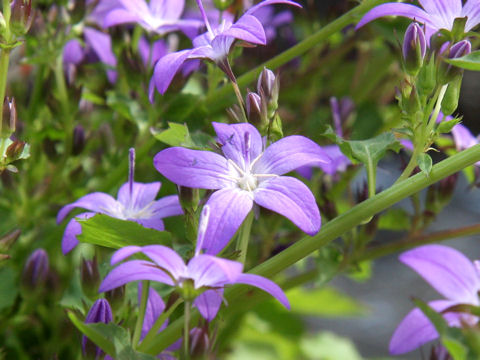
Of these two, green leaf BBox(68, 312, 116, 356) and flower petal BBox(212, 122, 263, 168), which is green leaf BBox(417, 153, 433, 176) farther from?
green leaf BBox(68, 312, 116, 356)

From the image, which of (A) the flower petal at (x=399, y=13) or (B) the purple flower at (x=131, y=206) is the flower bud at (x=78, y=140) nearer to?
(B) the purple flower at (x=131, y=206)

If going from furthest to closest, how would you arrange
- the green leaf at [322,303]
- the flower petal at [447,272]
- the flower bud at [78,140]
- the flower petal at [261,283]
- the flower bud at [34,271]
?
the green leaf at [322,303] < the flower bud at [78,140] < the flower bud at [34,271] < the flower petal at [447,272] < the flower petal at [261,283]

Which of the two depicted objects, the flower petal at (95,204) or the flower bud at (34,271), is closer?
the flower petal at (95,204)

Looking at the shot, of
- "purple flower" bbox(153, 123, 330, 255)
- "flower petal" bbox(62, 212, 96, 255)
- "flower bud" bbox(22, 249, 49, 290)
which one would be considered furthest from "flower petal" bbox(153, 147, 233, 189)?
"flower bud" bbox(22, 249, 49, 290)

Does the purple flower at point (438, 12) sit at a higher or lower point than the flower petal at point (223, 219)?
higher

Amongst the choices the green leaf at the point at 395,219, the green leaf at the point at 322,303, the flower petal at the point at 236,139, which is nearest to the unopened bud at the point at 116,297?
the flower petal at the point at 236,139
